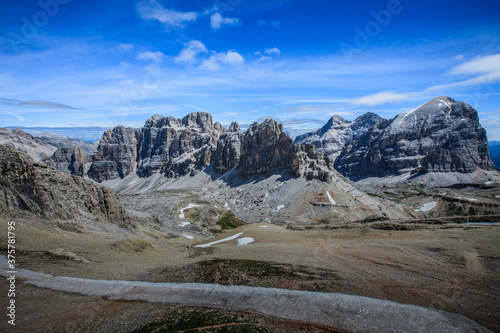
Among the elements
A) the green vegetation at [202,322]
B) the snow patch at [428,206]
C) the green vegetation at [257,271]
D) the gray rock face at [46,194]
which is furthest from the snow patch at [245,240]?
the snow patch at [428,206]

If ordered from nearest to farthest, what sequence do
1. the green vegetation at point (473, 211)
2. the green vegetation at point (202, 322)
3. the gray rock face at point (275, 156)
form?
the green vegetation at point (202, 322) < the green vegetation at point (473, 211) < the gray rock face at point (275, 156)

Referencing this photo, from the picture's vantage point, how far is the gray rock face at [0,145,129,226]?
97.6 ft

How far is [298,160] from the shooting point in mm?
133250

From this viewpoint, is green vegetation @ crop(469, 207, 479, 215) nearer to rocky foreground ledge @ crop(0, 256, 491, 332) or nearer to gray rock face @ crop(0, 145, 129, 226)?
rocky foreground ledge @ crop(0, 256, 491, 332)

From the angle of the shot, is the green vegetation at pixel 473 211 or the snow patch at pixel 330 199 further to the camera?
the green vegetation at pixel 473 211

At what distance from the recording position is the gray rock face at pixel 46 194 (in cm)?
2975

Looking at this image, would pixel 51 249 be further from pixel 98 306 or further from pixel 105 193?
pixel 105 193

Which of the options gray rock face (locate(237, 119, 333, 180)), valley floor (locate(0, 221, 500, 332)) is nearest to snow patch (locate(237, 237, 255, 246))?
valley floor (locate(0, 221, 500, 332))

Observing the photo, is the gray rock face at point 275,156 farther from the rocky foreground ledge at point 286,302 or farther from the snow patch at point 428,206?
the rocky foreground ledge at point 286,302

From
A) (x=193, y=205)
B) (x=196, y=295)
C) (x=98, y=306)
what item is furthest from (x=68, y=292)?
(x=193, y=205)

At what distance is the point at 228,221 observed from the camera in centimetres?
9219

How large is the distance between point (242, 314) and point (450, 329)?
9.56 m

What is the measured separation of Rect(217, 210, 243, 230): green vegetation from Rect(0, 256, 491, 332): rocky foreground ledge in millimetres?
68273

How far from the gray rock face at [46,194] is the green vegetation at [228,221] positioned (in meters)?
44.0
